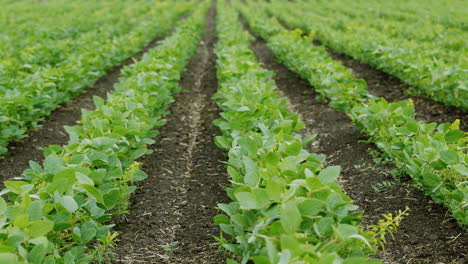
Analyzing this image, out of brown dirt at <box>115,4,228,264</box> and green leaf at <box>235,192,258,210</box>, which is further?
brown dirt at <box>115,4,228,264</box>

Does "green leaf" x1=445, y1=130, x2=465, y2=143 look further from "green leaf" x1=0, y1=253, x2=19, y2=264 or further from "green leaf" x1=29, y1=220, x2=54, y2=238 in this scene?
"green leaf" x1=0, y1=253, x2=19, y2=264

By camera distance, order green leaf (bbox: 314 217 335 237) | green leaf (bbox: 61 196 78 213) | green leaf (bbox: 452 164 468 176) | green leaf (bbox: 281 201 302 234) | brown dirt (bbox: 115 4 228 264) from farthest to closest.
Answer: brown dirt (bbox: 115 4 228 264) < green leaf (bbox: 452 164 468 176) < green leaf (bbox: 61 196 78 213) < green leaf (bbox: 314 217 335 237) < green leaf (bbox: 281 201 302 234)

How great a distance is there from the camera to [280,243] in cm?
183

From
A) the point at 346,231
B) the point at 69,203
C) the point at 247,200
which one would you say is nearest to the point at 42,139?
the point at 69,203

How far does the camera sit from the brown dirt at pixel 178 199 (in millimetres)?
3018

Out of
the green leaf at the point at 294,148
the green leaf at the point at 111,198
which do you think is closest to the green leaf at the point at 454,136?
the green leaf at the point at 294,148

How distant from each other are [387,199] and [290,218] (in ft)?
6.79

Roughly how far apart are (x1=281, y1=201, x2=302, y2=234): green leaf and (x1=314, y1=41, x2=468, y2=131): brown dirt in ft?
14.9

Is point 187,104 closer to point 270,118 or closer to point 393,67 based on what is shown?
point 270,118

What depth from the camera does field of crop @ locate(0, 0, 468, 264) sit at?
6.77ft

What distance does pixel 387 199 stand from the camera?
141 inches

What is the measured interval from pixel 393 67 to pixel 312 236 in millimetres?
6392

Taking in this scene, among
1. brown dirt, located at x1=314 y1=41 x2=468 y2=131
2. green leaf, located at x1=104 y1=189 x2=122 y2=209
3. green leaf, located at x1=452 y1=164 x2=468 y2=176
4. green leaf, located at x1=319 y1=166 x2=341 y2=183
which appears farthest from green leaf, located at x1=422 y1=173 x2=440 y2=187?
brown dirt, located at x1=314 y1=41 x2=468 y2=131

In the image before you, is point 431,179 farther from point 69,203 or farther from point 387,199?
point 69,203
